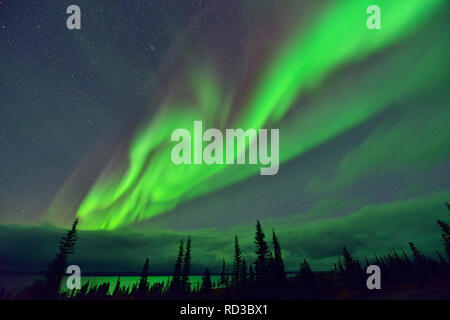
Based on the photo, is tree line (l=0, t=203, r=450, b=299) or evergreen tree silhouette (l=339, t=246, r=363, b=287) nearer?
tree line (l=0, t=203, r=450, b=299)

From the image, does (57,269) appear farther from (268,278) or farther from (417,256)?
(417,256)

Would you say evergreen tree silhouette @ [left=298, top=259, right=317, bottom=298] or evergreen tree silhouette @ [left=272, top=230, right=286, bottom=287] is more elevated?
evergreen tree silhouette @ [left=272, top=230, right=286, bottom=287]

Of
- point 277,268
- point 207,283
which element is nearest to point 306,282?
point 277,268

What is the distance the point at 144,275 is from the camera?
8694cm

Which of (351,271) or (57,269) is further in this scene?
(351,271)

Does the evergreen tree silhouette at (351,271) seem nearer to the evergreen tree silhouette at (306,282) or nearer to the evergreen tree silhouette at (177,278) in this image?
the evergreen tree silhouette at (306,282)

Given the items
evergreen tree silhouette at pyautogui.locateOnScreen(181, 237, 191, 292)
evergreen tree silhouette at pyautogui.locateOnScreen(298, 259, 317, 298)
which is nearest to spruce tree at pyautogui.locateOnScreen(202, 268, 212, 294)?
evergreen tree silhouette at pyautogui.locateOnScreen(181, 237, 191, 292)

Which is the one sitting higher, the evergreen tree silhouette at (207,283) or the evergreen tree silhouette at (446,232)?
the evergreen tree silhouette at (446,232)

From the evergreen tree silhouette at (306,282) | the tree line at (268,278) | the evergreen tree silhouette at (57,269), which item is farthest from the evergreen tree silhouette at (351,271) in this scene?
the evergreen tree silhouette at (57,269)

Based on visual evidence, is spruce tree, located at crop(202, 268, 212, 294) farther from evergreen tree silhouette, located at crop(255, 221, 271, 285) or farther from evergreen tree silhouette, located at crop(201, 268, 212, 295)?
evergreen tree silhouette, located at crop(255, 221, 271, 285)

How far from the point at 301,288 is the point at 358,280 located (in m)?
31.8
